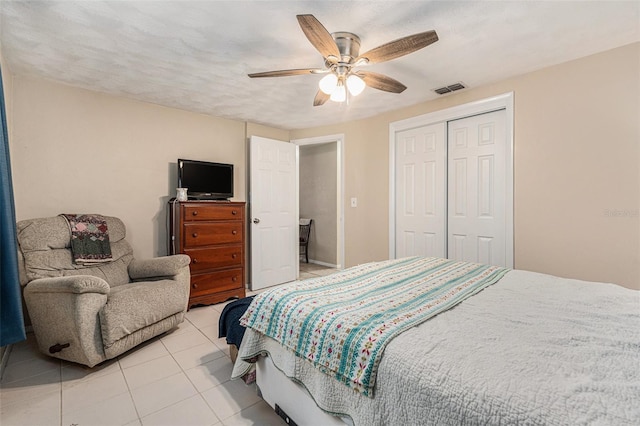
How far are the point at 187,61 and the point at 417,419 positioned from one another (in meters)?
2.67

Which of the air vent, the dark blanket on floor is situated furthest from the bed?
the air vent

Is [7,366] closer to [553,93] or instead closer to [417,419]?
[417,419]

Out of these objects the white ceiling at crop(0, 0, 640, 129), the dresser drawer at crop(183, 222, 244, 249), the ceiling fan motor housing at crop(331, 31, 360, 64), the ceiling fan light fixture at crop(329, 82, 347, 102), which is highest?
the white ceiling at crop(0, 0, 640, 129)

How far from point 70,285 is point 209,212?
1.51 meters

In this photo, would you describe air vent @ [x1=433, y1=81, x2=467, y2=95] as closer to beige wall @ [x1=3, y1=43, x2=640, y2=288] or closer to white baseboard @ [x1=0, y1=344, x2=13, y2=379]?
beige wall @ [x1=3, y1=43, x2=640, y2=288]

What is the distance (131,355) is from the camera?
223 cm

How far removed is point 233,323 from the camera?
1893 mm

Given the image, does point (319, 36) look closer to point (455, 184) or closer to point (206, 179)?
point (455, 184)

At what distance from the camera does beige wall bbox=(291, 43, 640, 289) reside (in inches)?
84.9

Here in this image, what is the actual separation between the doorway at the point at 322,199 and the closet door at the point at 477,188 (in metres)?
2.28

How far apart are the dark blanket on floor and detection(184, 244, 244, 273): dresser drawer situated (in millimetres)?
1295

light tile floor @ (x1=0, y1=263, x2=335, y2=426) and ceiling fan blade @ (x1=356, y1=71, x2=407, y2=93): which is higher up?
ceiling fan blade @ (x1=356, y1=71, x2=407, y2=93)

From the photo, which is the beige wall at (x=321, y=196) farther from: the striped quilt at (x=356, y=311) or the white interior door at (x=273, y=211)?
the striped quilt at (x=356, y=311)

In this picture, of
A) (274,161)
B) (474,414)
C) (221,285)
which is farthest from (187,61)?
(474,414)
